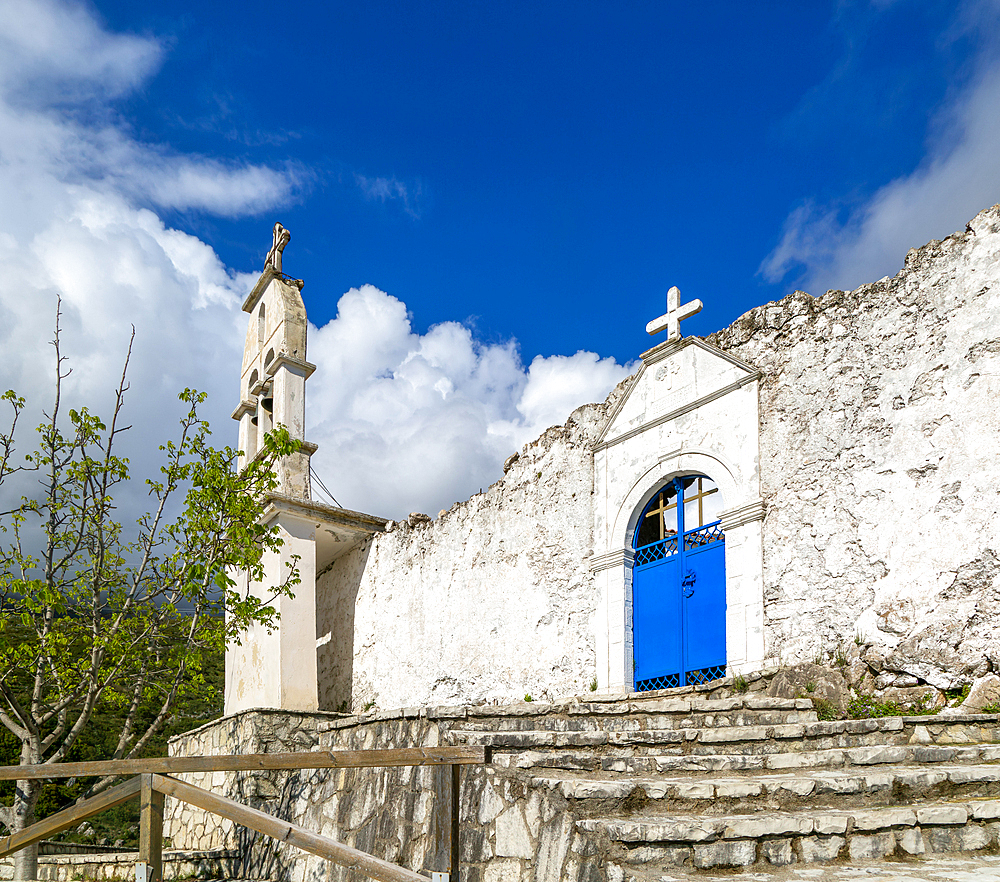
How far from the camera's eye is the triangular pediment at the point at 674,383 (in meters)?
8.14

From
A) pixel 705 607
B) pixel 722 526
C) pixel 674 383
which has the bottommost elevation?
pixel 705 607

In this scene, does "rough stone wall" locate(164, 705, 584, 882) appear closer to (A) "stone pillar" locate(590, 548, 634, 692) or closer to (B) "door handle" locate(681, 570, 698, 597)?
(A) "stone pillar" locate(590, 548, 634, 692)

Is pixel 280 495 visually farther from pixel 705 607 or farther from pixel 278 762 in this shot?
pixel 278 762

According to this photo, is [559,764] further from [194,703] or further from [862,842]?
[194,703]

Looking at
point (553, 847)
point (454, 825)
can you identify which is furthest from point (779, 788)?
point (454, 825)

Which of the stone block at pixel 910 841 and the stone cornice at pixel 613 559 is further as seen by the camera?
the stone cornice at pixel 613 559

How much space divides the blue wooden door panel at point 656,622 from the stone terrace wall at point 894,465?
111cm

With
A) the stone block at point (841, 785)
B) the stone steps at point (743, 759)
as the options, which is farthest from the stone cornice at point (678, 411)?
the stone block at point (841, 785)

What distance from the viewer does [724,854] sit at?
3.30m

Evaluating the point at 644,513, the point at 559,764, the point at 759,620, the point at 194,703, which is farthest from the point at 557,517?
the point at 194,703

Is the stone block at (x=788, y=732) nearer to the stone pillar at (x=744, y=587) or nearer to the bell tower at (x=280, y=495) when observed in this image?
the stone pillar at (x=744, y=587)

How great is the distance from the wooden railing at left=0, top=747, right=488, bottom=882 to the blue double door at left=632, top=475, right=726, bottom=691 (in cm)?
439

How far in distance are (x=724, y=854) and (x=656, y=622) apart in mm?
5061

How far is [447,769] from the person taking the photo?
340 centimetres
